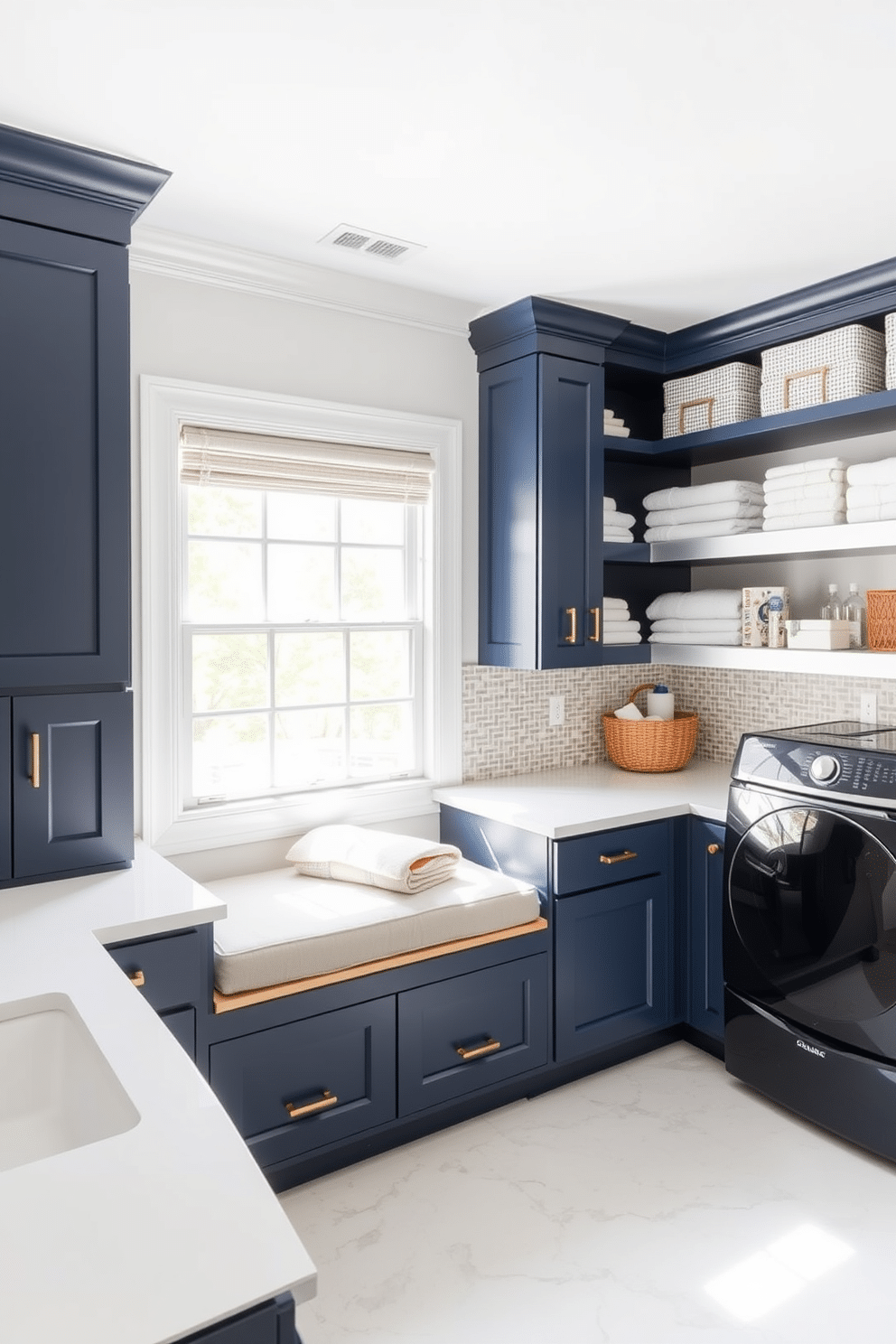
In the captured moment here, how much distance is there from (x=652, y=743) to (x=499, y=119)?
2.15 meters

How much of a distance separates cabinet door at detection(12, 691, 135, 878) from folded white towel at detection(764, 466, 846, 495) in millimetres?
2122

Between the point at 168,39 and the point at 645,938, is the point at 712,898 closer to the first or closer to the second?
the point at 645,938

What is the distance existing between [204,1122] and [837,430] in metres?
2.86

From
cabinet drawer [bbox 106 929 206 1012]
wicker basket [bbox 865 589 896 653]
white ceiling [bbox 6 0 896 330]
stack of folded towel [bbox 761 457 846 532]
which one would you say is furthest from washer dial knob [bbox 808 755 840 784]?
cabinet drawer [bbox 106 929 206 1012]

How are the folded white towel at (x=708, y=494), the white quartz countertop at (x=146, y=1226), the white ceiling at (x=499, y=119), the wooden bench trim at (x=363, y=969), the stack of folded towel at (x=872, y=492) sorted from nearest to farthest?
the white quartz countertop at (x=146, y=1226) < the white ceiling at (x=499, y=119) < the wooden bench trim at (x=363, y=969) < the stack of folded towel at (x=872, y=492) < the folded white towel at (x=708, y=494)

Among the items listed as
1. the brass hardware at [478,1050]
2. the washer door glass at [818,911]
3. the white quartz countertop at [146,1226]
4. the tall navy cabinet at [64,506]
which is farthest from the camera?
the brass hardware at [478,1050]

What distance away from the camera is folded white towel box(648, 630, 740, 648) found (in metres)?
3.31

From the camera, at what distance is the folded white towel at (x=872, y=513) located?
2.69 metres

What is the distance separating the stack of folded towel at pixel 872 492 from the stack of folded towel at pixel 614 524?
80cm

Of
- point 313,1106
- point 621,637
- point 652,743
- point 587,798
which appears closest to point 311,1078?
point 313,1106

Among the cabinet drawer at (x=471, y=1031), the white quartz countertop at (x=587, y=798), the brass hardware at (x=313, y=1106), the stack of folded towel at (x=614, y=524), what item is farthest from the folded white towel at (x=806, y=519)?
the brass hardware at (x=313, y=1106)

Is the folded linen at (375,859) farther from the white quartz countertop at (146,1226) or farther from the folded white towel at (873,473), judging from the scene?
the folded white towel at (873,473)

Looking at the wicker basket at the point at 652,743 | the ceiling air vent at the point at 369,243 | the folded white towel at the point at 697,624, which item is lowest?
the wicker basket at the point at 652,743

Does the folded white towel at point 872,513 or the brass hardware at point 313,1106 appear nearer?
the brass hardware at point 313,1106
